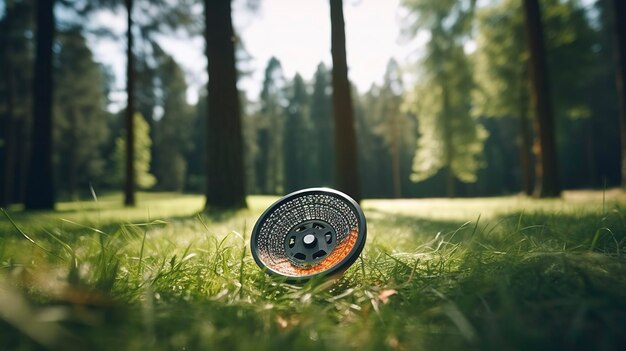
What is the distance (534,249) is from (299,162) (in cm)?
4808

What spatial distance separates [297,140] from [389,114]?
15928 mm

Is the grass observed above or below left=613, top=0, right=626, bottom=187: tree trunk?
below

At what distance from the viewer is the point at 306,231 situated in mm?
2088

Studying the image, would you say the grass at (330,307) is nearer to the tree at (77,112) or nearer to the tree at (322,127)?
the tree at (77,112)

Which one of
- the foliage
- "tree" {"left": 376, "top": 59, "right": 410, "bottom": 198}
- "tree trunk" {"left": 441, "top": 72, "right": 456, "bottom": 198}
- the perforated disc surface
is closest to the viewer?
the perforated disc surface

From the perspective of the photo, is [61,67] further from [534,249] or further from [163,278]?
[534,249]

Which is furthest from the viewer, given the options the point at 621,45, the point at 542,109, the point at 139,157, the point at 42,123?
the point at 139,157

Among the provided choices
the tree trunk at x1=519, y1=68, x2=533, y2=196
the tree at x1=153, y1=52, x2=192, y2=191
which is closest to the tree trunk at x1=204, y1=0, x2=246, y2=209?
the tree trunk at x1=519, y1=68, x2=533, y2=196

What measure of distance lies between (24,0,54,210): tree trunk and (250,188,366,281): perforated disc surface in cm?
1081

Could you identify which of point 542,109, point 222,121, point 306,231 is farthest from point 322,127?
point 306,231

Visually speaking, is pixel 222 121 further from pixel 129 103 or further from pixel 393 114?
pixel 393 114

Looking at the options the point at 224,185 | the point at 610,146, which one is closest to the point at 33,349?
the point at 224,185

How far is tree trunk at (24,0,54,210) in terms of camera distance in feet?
32.7

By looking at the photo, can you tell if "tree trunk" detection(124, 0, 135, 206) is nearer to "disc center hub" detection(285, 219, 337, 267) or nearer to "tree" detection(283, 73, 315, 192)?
"disc center hub" detection(285, 219, 337, 267)
